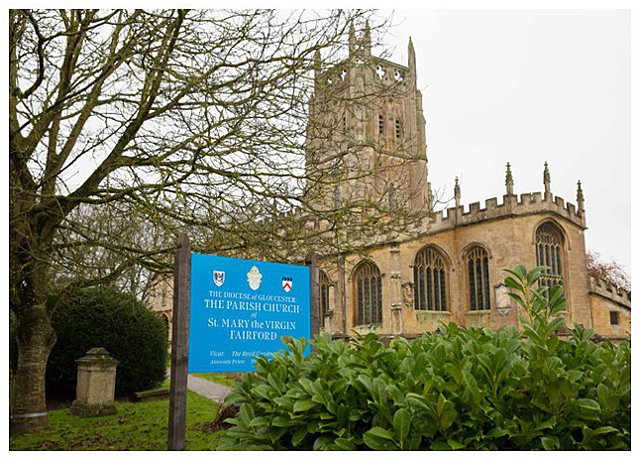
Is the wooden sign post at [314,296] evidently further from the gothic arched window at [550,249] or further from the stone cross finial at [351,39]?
the gothic arched window at [550,249]

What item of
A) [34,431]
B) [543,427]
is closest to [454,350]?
[543,427]

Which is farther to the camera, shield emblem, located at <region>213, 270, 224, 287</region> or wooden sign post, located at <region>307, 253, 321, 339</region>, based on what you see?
wooden sign post, located at <region>307, 253, 321, 339</region>

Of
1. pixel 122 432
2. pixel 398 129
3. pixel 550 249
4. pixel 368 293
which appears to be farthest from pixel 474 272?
pixel 122 432

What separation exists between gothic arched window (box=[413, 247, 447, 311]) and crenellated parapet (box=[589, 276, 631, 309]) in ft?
24.3

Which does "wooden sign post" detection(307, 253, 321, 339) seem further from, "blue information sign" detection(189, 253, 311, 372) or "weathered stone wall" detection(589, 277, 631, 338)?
"weathered stone wall" detection(589, 277, 631, 338)

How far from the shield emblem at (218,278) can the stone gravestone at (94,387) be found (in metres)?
7.06

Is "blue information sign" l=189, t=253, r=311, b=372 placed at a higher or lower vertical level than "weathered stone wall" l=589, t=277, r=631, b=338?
lower

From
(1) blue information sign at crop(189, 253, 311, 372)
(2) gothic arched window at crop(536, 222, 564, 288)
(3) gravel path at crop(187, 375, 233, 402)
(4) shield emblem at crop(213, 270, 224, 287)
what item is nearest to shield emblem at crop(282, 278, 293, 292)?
(1) blue information sign at crop(189, 253, 311, 372)

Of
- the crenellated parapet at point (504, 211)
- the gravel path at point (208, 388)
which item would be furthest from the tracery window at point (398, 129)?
the gravel path at point (208, 388)

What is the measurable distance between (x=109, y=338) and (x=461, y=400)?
1240 centimetres

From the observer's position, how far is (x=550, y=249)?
99.5 feet

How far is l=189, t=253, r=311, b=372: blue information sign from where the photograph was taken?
5410mm

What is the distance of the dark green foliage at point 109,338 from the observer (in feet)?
42.2

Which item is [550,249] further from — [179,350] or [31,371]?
Result: [179,350]
